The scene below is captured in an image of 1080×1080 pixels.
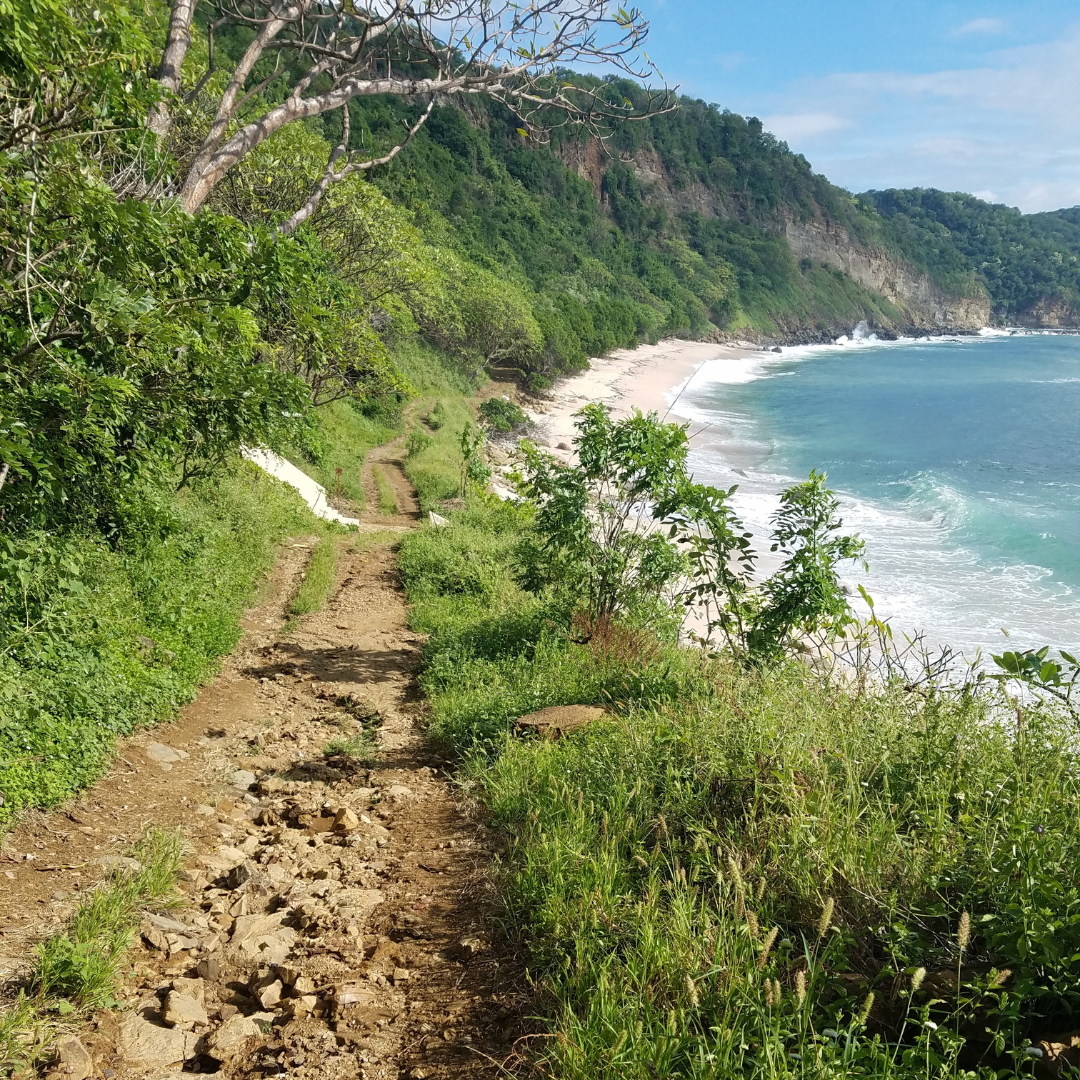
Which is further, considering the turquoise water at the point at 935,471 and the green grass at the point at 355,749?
the turquoise water at the point at 935,471

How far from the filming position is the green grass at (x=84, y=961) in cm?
305

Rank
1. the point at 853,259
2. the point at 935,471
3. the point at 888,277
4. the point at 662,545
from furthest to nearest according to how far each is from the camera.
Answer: the point at 888,277 < the point at 853,259 < the point at 935,471 < the point at 662,545

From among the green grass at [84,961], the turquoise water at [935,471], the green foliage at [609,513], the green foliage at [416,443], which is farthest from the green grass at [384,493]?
the green grass at [84,961]

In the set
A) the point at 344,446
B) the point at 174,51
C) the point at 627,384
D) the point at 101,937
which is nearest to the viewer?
the point at 101,937

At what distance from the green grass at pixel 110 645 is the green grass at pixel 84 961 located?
1078 mm

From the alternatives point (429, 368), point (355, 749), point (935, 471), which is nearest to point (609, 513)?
point (355, 749)

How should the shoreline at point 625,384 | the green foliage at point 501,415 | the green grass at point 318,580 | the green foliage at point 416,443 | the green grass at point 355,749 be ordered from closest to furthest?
the green grass at point 355,749, the green grass at point 318,580, the green foliage at point 416,443, the green foliage at point 501,415, the shoreline at point 625,384

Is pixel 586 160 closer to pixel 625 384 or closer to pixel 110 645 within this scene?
pixel 625 384

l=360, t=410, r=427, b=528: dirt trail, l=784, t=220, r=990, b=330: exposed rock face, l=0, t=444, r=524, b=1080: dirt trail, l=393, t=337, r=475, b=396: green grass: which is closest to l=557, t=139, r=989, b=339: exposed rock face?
l=784, t=220, r=990, b=330: exposed rock face

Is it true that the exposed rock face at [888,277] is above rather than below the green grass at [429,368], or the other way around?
above

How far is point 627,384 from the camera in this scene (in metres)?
63.0

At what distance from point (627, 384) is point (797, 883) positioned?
61.3 m

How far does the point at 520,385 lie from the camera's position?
53219 millimetres

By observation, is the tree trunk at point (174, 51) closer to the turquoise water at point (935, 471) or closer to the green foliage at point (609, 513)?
the green foliage at point (609, 513)
